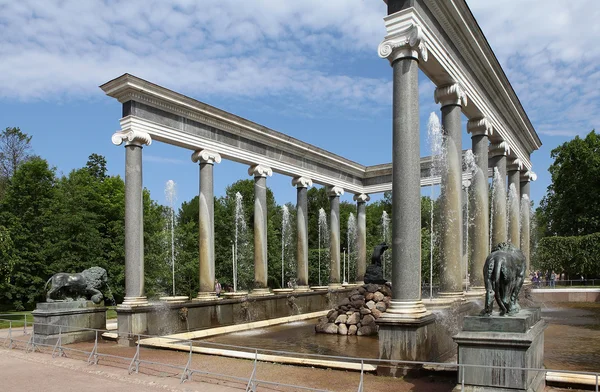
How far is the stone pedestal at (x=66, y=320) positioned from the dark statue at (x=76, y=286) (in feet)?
1.67

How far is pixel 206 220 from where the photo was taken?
31.4m

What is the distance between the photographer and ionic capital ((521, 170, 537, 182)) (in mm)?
41812

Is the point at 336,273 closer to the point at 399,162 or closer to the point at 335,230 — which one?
the point at 335,230

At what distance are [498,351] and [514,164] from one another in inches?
1170

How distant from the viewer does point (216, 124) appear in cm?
3234

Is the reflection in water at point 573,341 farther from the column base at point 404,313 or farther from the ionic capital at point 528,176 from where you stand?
the ionic capital at point 528,176

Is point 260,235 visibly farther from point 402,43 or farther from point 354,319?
point 402,43

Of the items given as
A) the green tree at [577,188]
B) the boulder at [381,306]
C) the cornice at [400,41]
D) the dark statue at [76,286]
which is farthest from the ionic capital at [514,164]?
the green tree at [577,188]

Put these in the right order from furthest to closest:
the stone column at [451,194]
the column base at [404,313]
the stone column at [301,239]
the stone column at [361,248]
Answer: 1. the stone column at [361,248]
2. the stone column at [301,239]
3. the stone column at [451,194]
4. the column base at [404,313]

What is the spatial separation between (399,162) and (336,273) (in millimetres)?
27666

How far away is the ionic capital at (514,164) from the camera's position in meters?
37.5

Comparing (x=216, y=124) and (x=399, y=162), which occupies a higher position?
(x=216, y=124)

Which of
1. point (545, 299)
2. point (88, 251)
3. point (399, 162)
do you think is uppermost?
point (399, 162)

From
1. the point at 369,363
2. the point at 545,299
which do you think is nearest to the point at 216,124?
the point at 369,363
